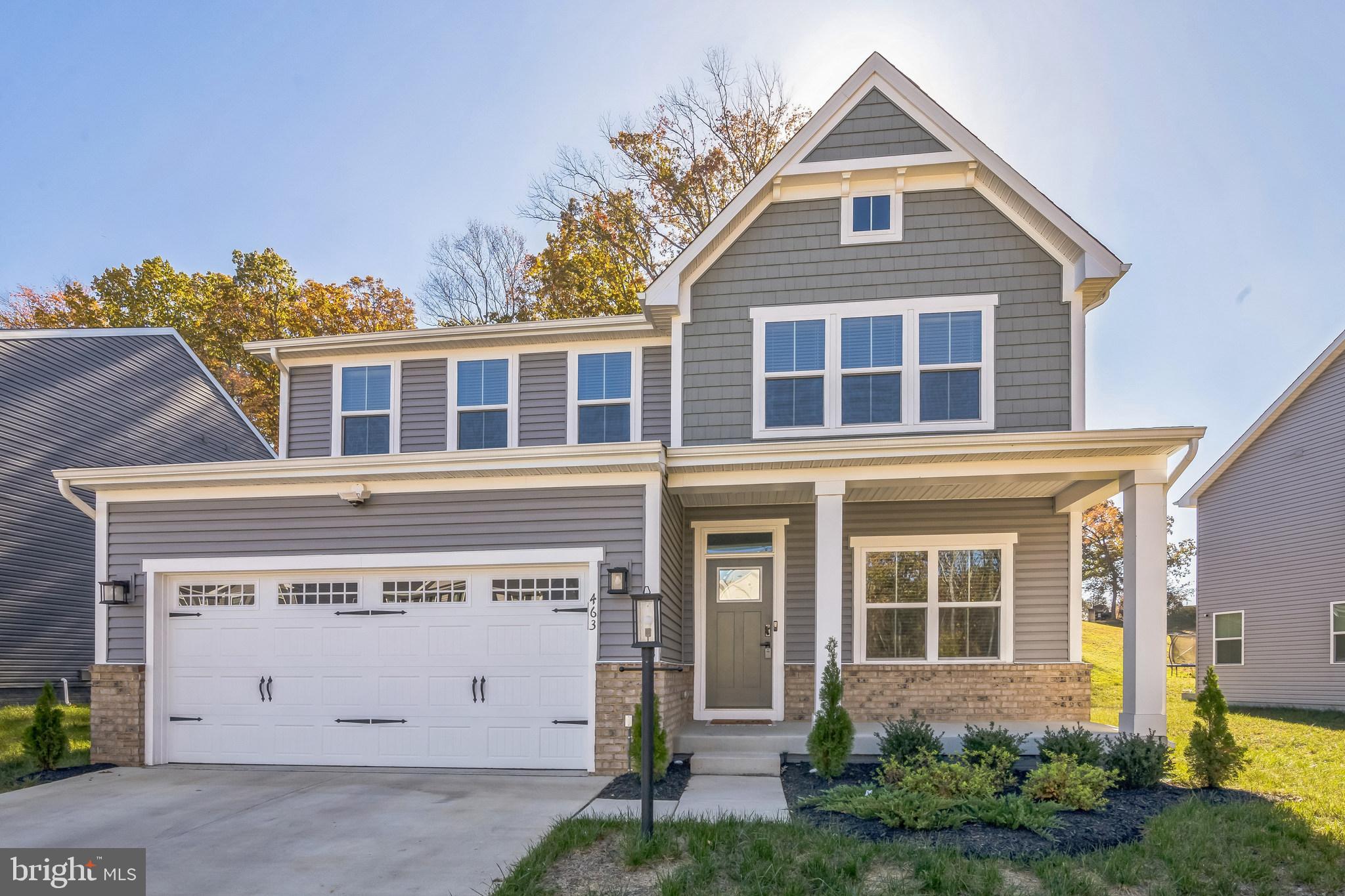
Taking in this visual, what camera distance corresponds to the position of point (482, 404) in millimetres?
11414

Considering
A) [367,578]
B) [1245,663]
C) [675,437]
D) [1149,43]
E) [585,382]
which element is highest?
[1149,43]

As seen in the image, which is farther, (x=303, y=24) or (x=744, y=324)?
(x=303, y=24)

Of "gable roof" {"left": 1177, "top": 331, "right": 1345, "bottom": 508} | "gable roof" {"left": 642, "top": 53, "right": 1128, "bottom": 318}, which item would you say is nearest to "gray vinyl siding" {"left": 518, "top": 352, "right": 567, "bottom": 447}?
"gable roof" {"left": 642, "top": 53, "right": 1128, "bottom": 318}

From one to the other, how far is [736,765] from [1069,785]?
3084mm

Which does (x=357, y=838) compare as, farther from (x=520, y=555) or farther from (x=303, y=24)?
(x=303, y=24)

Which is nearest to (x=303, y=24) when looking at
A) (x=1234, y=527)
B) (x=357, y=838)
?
(x=357, y=838)

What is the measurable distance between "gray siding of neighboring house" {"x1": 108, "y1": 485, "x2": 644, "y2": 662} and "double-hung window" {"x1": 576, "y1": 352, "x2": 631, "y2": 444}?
7.60 feet

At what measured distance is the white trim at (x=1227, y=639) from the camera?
15891 mm

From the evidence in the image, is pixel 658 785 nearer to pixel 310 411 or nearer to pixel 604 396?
pixel 604 396

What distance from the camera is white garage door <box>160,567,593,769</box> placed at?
8.55m

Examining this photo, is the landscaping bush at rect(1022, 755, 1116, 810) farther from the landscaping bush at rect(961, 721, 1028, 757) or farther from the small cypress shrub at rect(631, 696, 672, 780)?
the small cypress shrub at rect(631, 696, 672, 780)

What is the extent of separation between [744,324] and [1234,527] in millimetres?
11795

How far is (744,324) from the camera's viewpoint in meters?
10.1

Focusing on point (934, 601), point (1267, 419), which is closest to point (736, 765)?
point (934, 601)
